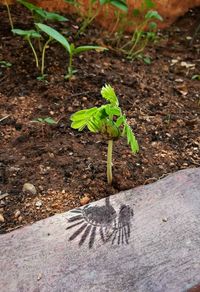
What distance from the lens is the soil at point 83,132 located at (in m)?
1.17

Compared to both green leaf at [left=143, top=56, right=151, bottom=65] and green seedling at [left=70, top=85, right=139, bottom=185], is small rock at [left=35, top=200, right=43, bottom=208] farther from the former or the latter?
green leaf at [left=143, top=56, right=151, bottom=65]

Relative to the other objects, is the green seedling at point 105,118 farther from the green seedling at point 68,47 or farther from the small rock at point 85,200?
the green seedling at point 68,47

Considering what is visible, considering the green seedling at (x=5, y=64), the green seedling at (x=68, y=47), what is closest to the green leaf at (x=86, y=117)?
the green seedling at (x=68, y=47)

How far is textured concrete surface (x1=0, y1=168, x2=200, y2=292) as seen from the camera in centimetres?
92

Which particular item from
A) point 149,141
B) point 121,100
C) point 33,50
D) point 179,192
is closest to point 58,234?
point 179,192

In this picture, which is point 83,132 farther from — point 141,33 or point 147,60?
point 141,33

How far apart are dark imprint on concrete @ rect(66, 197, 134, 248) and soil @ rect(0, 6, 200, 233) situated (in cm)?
5

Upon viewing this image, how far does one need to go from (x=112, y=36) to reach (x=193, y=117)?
2.28ft

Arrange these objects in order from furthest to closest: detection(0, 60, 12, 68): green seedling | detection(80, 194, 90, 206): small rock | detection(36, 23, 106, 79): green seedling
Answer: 1. detection(0, 60, 12, 68): green seedling
2. detection(36, 23, 106, 79): green seedling
3. detection(80, 194, 90, 206): small rock

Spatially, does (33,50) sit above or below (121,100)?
above

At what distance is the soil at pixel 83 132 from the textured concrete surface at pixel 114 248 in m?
0.06

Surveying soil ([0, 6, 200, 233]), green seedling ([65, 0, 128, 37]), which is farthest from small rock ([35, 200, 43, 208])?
green seedling ([65, 0, 128, 37])

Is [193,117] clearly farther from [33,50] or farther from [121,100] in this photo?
[33,50]

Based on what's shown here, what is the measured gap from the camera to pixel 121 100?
1547 millimetres
